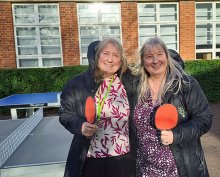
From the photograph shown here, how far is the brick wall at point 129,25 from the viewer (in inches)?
403

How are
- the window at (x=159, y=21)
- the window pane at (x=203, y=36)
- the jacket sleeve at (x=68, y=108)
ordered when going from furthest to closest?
the window pane at (x=203, y=36) → the window at (x=159, y=21) → the jacket sleeve at (x=68, y=108)

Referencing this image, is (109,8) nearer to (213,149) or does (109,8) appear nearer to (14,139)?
(213,149)

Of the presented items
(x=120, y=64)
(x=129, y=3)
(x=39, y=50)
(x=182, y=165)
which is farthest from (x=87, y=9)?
(x=182, y=165)

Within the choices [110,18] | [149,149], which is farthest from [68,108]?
[110,18]

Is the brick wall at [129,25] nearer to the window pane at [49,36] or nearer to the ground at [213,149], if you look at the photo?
the window pane at [49,36]

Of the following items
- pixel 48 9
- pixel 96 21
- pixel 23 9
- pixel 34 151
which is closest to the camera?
pixel 34 151

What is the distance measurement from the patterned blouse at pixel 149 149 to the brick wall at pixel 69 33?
Result: 858 cm

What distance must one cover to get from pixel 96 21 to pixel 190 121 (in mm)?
9191

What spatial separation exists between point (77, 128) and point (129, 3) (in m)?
9.17

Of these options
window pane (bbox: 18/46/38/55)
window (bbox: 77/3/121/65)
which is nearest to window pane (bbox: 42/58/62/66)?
window pane (bbox: 18/46/38/55)

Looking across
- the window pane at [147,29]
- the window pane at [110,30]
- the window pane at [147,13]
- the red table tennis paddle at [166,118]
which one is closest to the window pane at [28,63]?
the window pane at [110,30]

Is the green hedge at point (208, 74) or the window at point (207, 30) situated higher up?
the window at point (207, 30)

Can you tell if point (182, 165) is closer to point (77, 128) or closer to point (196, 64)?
point (77, 128)

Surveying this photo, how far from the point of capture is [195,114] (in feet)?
5.61
